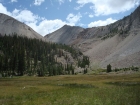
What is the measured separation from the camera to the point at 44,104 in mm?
29906

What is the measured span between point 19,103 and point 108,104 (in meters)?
15.0

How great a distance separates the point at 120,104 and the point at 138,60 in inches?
6556

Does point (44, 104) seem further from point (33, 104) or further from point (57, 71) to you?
point (57, 71)

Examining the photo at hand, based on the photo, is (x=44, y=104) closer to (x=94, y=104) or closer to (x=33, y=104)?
(x=33, y=104)

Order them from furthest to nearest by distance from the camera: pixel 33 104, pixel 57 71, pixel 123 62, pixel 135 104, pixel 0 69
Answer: pixel 123 62 → pixel 57 71 → pixel 0 69 → pixel 33 104 → pixel 135 104

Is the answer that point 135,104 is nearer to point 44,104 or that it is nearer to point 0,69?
point 44,104

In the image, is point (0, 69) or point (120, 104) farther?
point (0, 69)

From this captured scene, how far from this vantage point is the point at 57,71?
170125mm

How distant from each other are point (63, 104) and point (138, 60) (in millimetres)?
168445

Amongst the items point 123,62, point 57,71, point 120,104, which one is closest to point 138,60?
point 123,62

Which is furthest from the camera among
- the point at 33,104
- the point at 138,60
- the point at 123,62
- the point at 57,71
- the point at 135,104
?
the point at 123,62

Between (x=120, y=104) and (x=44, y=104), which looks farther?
(x=44, y=104)

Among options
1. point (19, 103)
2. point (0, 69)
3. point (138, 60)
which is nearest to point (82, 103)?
point (19, 103)

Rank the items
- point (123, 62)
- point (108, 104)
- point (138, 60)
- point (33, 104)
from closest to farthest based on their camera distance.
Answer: point (108, 104) < point (33, 104) < point (138, 60) < point (123, 62)
